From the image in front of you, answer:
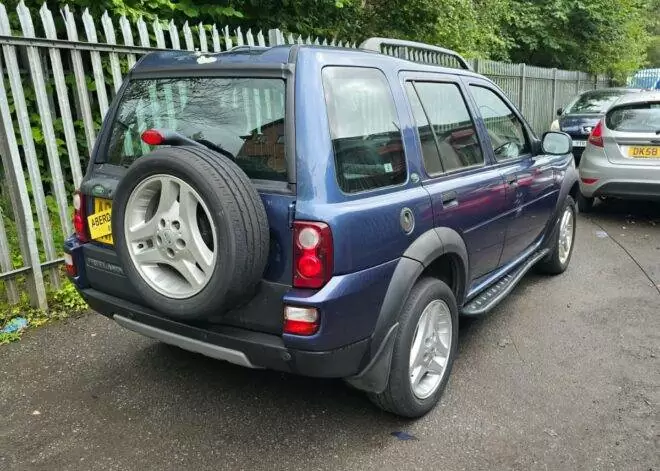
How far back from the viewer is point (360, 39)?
30.4ft

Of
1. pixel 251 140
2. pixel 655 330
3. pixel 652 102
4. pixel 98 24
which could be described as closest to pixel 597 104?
pixel 652 102

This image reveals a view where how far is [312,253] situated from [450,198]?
106 cm

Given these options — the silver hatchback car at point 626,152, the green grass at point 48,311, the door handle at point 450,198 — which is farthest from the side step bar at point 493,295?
the silver hatchback car at point 626,152

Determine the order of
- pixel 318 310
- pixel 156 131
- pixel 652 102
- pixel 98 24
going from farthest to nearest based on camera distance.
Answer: pixel 652 102
pixel 98 24
pixel 156 131
pixel 318 310

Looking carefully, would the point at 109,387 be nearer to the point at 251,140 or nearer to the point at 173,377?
the point at 173,377

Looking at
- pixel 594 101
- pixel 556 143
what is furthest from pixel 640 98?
pixel 594 101

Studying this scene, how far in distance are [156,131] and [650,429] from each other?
2859 mm

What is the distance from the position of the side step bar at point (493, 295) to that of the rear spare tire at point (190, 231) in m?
1.62

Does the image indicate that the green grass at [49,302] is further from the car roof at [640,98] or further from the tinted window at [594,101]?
the tinted window at [594,101]

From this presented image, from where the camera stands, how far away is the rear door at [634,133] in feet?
21.8

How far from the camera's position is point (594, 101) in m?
11.4

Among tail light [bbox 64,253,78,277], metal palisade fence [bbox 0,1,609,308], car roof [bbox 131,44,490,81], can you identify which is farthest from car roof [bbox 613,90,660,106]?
tail light [bbox 64,253,78,277]

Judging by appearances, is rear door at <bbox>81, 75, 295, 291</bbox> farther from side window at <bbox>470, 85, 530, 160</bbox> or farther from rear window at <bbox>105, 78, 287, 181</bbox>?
side window at <bbox>470, 85, 530, 160</bbox>

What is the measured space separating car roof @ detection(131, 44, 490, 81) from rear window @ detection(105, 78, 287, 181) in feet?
0.23
